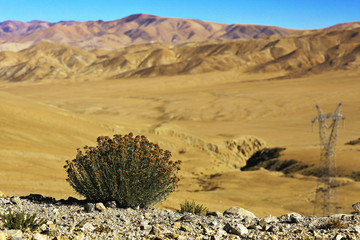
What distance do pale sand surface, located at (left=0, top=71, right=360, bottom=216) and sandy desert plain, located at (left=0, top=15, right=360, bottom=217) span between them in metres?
0.03

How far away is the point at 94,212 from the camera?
248 inches

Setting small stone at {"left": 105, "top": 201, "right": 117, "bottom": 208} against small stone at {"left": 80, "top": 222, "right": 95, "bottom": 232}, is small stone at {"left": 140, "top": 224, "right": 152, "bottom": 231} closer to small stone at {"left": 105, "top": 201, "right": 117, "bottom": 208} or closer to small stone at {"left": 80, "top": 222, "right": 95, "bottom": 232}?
small stone at {"left": 80, "top": 222, "right": 95, "bottom": 232}

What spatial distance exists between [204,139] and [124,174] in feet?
67.6

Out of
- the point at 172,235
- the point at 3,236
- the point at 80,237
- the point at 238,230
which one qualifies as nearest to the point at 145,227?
the point at 172,235

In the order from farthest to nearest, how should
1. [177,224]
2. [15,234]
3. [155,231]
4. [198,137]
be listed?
[198,137]
[177,224]
[155,231]
[15,234]

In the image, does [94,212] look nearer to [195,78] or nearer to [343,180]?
[343,180]

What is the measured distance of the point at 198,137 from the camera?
27.3 m

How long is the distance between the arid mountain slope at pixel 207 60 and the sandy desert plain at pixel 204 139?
4089cm

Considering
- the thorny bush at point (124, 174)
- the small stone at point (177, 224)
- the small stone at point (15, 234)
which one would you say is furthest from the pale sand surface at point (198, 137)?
the small stone at point (15, 234)

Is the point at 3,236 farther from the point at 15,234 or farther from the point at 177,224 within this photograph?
the point at 177,224

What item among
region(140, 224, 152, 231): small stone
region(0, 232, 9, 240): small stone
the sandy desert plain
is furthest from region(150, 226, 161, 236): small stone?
the sandy desert plain

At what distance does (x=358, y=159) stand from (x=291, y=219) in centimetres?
1547

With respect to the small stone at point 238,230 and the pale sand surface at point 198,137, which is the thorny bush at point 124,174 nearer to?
the small stone at point 238,230

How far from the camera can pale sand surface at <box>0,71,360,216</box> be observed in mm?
13164
